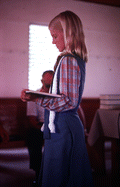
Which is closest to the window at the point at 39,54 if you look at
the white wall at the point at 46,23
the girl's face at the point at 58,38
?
the white wall at the point at 46,23

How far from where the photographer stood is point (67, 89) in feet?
3.28

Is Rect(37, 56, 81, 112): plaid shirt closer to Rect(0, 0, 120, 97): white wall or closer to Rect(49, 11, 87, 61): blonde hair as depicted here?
Rect(49, 11, 87, 61): blonde hair

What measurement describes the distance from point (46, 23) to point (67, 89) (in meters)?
2.46

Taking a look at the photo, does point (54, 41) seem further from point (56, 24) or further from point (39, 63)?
point (39, 63)

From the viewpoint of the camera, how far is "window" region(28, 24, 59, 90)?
2982 millimetres

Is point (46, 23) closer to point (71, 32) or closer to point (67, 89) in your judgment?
point (71, 32)

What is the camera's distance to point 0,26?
9.60ft

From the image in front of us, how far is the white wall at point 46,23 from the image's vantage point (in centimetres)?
296

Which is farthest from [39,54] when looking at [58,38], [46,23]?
[58,38]

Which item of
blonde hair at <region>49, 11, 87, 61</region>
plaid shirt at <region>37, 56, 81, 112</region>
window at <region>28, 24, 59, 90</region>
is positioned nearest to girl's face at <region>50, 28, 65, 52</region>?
blonde hair at <region>49, 11, 87, 61</region>

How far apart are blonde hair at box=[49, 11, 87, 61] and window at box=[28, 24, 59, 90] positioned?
6.09 feet

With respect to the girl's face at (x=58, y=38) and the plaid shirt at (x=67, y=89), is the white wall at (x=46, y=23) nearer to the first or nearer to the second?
the girl's face at (x=58, y=38)

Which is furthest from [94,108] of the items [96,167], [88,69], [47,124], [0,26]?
[47,124]

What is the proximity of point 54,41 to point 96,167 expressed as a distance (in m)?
1.99
